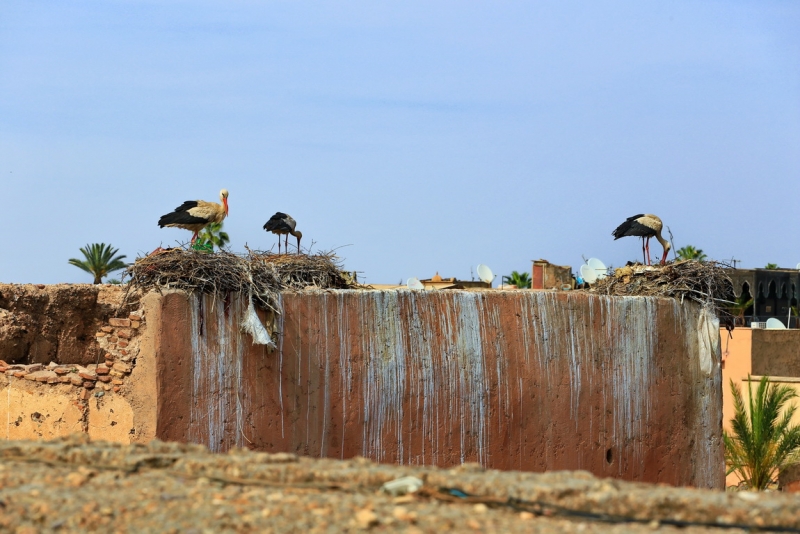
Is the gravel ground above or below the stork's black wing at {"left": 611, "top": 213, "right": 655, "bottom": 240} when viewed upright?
below

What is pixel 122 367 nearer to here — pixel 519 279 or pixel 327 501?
pixel 327 501

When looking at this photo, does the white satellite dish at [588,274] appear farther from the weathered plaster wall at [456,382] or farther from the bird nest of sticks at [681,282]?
the weathered plaster wall at [456,382]

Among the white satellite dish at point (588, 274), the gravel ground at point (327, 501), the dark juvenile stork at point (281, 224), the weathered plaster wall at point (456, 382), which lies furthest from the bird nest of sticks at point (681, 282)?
the gravel ground at point (327, 501)

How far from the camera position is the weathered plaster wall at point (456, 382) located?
26.5 ft

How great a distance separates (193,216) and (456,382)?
366cm

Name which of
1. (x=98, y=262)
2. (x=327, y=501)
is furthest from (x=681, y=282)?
(x=98, y=262)

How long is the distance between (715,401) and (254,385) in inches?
235

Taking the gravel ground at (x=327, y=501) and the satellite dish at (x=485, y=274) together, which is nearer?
the gravel ground at (x=327, y=501)

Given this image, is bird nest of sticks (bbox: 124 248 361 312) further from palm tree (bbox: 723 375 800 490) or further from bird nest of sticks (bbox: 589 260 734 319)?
palm tree (bbox: 723 375 800 490)

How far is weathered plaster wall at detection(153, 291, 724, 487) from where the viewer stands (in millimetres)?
8078

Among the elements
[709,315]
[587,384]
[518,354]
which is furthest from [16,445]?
[709,315]

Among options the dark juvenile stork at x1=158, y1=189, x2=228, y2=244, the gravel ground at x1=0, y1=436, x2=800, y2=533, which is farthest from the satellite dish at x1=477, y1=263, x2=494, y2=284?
the gravel ground at x1=0, y1=436, x2=800, y2=533

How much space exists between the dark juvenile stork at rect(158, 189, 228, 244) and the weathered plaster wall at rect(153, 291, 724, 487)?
2.98 meters

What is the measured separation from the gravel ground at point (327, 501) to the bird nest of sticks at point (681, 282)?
6.14 meters
